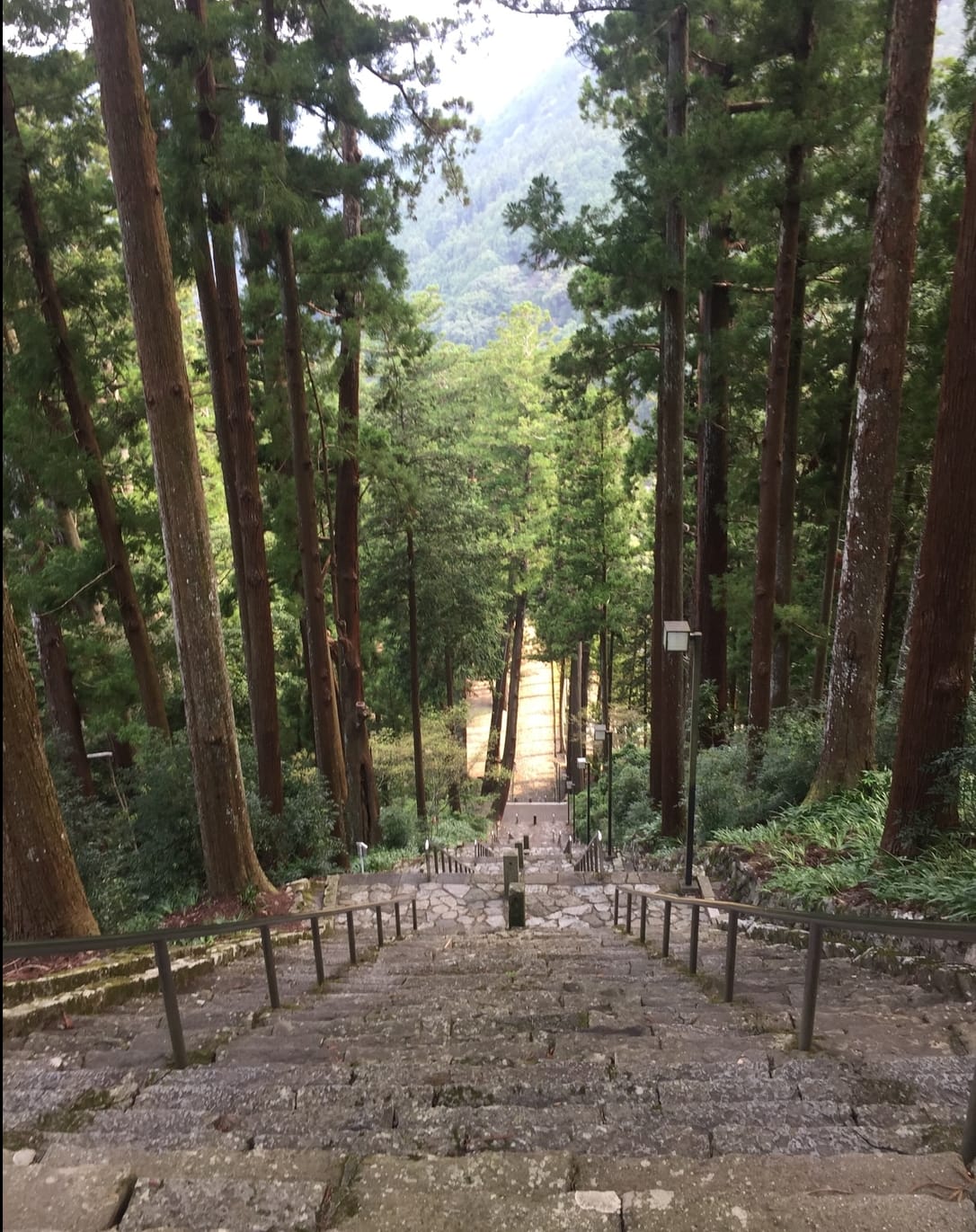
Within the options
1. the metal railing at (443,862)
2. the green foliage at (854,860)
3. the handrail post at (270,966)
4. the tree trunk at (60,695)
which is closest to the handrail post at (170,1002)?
the handrail post at (270,966)

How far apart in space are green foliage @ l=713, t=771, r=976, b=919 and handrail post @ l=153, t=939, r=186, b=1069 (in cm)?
475

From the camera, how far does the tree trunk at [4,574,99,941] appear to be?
15.2 feet

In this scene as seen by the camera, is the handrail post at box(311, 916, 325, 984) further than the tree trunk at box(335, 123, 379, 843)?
No

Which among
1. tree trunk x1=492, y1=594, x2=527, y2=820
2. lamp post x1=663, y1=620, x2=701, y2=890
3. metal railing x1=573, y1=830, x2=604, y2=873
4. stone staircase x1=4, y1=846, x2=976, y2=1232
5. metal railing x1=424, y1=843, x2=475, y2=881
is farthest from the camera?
tree trunk x1=492, y1=594, x2=527, y2=820

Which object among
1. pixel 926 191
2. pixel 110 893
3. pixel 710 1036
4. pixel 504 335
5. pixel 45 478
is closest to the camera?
pixel 710 1036

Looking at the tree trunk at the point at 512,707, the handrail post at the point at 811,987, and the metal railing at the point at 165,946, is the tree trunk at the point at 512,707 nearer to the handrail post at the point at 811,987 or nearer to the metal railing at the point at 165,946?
the metal railing at the point at 165,946

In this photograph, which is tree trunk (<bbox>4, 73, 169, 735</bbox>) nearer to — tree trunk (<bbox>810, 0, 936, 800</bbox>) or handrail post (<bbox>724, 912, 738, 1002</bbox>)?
tree trunk (<bbox>810, 0, 936, 800</bbox>)

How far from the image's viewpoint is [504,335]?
1013 inches

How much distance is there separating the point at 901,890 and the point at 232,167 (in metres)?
9.22

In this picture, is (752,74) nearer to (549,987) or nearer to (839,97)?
(839,97)

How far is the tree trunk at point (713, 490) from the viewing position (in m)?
13.8

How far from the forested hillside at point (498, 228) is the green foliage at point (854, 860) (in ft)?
227

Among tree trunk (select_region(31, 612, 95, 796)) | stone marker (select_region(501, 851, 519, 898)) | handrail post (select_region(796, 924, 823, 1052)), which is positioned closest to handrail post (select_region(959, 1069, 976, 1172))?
handrail post (select_region(796, 924, 823, 1052))

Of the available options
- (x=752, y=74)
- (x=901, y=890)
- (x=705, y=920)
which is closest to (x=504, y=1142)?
(x=901, y=890)
